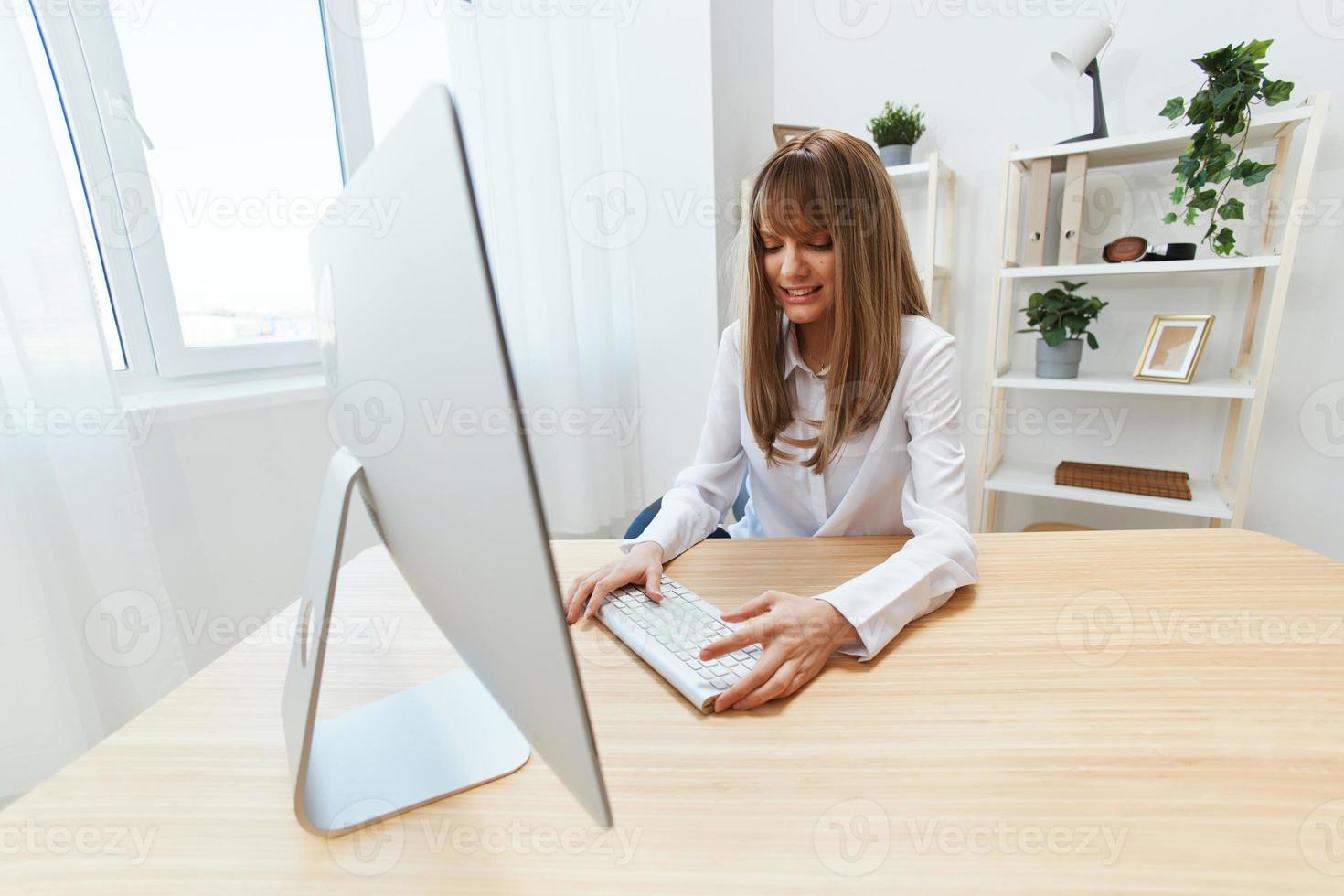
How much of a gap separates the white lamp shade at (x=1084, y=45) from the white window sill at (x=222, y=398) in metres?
2.00

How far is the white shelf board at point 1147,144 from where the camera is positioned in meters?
1.53

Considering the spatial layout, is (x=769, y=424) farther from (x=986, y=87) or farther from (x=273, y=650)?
(x=986, y=87)

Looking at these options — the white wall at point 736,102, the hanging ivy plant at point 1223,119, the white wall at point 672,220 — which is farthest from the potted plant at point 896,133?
the hanging ivy plant at point 1223,119

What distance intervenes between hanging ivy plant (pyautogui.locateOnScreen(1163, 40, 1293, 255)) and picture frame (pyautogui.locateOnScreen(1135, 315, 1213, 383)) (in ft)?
0.70

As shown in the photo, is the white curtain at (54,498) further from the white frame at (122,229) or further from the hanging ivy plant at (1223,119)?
the hanging ivy plant at (1223,119)

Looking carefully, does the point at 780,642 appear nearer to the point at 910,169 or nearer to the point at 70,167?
the point at 70,167

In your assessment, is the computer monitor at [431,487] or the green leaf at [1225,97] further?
the green leaf at [1225,97]

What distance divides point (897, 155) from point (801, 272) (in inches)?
50.9

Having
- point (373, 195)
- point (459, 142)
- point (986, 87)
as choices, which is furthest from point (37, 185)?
point (986, 87)

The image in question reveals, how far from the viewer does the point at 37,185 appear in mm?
943

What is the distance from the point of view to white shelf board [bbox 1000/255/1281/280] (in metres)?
1.60

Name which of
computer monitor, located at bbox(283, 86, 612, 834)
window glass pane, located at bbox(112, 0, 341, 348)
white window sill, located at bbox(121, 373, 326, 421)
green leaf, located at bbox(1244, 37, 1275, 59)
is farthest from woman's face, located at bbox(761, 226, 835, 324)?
green leaf, located at bbox(1244, 37, 1275, 59)

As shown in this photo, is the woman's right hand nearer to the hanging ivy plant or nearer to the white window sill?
the white window sill

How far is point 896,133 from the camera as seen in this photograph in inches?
79.9
